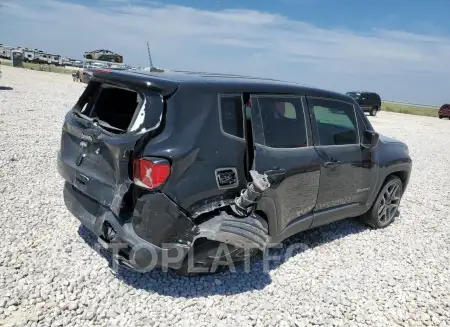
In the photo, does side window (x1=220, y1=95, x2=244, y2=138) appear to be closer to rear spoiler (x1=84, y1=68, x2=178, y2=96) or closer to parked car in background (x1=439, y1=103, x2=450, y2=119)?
rear spoiler (x1=84, y1=68, x2=178, y2=96)

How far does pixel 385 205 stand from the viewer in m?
5.25

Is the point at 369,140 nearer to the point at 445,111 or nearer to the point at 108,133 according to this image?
the point at 108,133

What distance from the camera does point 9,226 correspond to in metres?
4.13

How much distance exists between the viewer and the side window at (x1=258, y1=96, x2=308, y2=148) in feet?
11.5

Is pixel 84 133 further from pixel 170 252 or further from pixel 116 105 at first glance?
pixel 170 252

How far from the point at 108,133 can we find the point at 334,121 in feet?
8.43

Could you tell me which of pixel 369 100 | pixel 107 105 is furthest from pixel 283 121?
pixel 369 100

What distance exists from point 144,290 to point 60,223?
166cm

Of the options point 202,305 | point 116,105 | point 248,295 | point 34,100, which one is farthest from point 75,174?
point 34,100

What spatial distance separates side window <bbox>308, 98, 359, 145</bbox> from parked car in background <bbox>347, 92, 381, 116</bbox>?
25962mm

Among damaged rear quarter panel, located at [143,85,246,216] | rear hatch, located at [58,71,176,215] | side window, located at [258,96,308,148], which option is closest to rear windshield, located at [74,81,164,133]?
rear hatch, located at [58,71,176,215]

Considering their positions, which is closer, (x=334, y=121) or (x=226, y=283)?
(x=226, y=283)

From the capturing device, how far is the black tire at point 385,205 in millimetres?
5125

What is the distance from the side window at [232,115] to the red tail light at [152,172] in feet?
2.10
